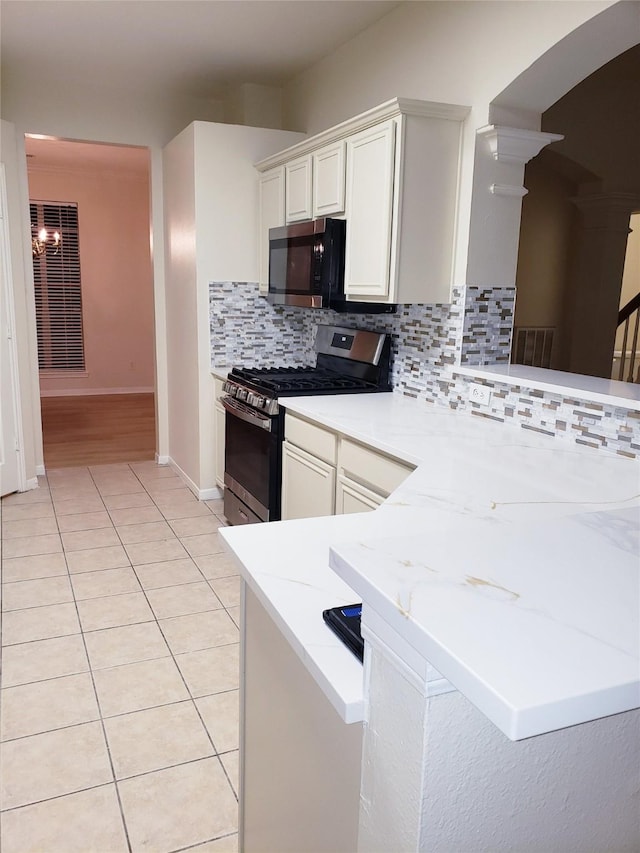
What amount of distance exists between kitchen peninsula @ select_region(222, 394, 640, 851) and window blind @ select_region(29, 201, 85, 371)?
26.2ft

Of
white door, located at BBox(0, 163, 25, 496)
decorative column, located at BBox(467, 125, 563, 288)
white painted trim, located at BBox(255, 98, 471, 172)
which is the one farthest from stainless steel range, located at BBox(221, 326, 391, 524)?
white door, located at BBox(0, 163, 25, 496)

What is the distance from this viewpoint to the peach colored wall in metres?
8.28

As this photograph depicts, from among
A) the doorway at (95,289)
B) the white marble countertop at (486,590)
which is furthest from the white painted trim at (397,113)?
the doorway at (95,289)

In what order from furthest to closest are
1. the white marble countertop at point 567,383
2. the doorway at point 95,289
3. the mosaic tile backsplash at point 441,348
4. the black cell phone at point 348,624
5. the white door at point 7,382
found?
the doorway at point 95,289, the white door at point 7,382, the mosaic tile backsplash at point 441,348, the white marble countertop at point 567,383, the black cell phone at point 348,624

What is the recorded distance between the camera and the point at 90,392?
8.71 m

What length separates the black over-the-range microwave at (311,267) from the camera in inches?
129

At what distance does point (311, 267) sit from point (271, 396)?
2.32ft

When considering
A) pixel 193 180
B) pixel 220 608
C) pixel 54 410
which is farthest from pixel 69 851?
pixel 54 410

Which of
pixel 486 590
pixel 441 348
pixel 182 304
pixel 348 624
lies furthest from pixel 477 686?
pixel 182 304

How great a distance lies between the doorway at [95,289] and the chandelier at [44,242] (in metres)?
0.01

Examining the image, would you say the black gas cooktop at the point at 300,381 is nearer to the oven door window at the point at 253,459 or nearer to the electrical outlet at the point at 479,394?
the oven door window at the point at 253,459

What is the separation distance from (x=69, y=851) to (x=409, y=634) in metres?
1.52

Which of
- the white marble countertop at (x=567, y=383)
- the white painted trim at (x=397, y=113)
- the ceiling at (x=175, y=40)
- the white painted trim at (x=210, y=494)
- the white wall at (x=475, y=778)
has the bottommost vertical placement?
the white painted trim at (x=210, y=494)

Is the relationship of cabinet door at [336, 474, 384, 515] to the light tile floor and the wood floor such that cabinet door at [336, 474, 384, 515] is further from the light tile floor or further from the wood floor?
the wood floor
